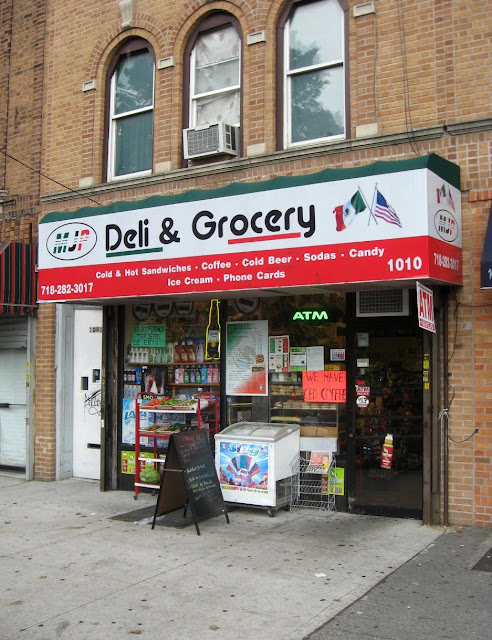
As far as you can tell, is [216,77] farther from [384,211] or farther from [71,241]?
[384,211]

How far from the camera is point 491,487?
24.7ft

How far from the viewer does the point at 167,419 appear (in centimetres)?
1019

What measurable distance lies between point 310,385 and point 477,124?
12.3 feet

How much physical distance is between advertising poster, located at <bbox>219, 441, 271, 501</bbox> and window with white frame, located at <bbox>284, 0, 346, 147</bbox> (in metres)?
4.07

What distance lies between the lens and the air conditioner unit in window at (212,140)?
9.39m

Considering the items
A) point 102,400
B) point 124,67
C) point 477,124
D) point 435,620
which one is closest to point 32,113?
point 124,67

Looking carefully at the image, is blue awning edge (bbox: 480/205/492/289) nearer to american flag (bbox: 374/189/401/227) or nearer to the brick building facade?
the brick building facade

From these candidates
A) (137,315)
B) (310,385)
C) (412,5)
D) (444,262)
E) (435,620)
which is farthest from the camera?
(137,315)

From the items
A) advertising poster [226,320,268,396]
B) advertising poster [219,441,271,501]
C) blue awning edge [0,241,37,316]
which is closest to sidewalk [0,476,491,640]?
advertising poster [219,441,271,501]

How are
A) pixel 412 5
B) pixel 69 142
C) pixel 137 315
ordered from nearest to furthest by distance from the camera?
pixel 412 5 → pixel 137 315 → pixel 69 142

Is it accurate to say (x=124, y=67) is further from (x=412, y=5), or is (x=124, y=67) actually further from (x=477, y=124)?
(x=477, y=124)

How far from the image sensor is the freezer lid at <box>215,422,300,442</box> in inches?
336

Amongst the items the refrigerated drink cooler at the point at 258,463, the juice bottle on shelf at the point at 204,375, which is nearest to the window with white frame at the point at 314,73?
the juice bottle on shelf at the point at 204,375

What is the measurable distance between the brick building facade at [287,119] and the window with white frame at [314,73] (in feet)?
0.32
